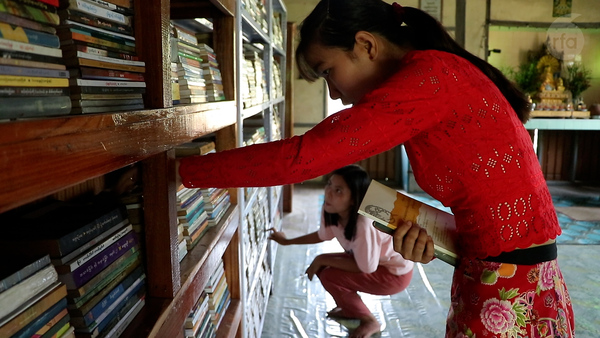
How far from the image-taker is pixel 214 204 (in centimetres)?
140

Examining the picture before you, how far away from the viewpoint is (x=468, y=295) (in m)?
Answer: 1.06

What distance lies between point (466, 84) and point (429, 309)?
2.20 m

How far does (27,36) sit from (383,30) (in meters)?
0.76

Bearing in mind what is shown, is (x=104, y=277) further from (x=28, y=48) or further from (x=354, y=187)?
(x=354, y=187)

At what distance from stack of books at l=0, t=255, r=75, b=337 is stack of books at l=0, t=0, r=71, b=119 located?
226mm

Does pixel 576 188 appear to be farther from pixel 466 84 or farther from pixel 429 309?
pixel 466 84

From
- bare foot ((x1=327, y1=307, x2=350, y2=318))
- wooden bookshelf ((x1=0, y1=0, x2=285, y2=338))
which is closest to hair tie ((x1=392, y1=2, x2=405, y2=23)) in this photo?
wooden bookshelf ((x1=0, y1=0, x2=285, y2=338))

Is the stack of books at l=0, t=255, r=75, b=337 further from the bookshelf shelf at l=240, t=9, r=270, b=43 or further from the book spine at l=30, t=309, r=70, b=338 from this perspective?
the bookshelf shelf at l=240, t=9, r=270, b=43

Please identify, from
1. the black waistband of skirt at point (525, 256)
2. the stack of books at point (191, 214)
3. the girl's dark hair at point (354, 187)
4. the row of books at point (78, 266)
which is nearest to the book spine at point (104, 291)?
the row of books at point (78, 266)

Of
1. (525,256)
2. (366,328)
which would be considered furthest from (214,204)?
(366,328)

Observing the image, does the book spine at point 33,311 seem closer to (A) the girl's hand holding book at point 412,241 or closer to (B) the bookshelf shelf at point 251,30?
(A) the girl's hand holding book at point 412,241

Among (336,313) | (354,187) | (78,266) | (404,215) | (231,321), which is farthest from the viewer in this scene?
(336,313)

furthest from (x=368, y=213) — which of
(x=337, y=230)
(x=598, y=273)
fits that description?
(x=598, y=273)

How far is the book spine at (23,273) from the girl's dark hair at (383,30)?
0.73 metres
